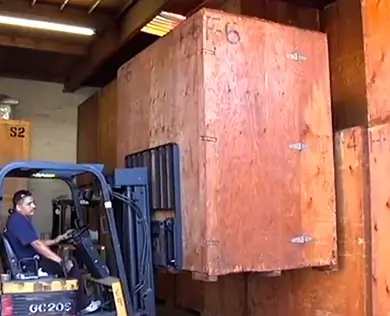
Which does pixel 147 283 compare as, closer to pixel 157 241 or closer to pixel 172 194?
pixel 157 241

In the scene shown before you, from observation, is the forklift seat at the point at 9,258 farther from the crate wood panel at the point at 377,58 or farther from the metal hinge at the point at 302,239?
the crate wood panel at the point at 377,58

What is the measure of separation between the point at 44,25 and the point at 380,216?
531cm

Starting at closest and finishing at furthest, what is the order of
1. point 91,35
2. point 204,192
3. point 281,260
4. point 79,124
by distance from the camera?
point 204,192
point 281,260
point 91,35
point 79,124

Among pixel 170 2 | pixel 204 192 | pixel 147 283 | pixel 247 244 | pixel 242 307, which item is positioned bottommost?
pixel 242 307

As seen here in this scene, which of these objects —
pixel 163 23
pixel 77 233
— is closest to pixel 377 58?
pixel 77 233

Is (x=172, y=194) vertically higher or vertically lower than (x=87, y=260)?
higher

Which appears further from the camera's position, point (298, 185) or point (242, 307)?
point (242, 307)

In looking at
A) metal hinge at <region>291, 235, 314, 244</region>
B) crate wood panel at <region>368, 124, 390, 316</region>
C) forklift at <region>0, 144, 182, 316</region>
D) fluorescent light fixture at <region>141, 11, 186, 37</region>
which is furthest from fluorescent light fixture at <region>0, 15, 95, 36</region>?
crate wood panel at <region>368, 124, 390, 316</region>

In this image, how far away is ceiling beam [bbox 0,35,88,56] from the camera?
8.92 meters

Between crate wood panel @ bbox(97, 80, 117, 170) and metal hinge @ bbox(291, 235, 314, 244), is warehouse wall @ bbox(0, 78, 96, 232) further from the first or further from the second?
metal hinge @ bbox(291, 235, 314, 244)

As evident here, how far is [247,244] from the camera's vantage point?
4875mm

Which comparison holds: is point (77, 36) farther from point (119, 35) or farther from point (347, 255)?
point (347, 255)

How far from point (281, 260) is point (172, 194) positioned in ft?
3.60

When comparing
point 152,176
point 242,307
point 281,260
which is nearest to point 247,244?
point 281,260
